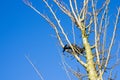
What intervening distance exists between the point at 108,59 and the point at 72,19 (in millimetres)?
1070

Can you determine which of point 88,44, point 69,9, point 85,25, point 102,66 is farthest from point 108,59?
point 69,9

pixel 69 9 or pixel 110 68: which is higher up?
pixel 69 9

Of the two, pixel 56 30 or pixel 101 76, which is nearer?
pixel 101 76

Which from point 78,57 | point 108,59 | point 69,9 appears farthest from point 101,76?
point 69,9

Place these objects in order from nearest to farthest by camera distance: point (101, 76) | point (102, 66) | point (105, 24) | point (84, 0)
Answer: point (101, 76) → point (102, 66) → point (105, 24) → point (84, 0)

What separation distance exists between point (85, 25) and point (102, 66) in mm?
853

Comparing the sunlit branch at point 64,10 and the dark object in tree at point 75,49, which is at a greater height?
the sunlit branch at point 64,10

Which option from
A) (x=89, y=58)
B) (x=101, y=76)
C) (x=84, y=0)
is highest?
(x=84, y=0)

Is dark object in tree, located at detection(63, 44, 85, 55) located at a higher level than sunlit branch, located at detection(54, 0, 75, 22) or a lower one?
lower

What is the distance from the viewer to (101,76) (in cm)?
403

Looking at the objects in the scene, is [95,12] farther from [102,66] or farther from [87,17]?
[102,66]

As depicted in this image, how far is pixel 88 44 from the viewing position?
4668 mm

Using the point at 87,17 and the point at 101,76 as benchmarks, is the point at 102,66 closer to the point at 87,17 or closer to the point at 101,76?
the point at 101,76

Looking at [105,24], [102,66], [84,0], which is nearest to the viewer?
[102,66]
